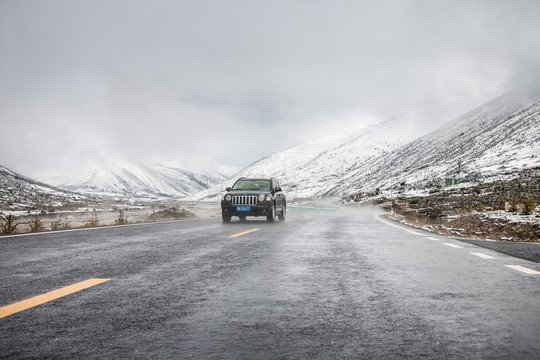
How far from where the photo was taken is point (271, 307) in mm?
4133

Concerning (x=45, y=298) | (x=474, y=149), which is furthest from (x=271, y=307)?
(x=474, y=149)

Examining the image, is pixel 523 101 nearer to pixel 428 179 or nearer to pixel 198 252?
pixel 428 179

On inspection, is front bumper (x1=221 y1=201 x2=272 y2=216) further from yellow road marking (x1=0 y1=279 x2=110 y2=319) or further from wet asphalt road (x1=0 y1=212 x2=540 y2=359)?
yellow road marking (x1=0 y1=279 x2=110 y2=319)

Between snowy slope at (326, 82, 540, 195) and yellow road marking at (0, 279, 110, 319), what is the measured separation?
93006 mm

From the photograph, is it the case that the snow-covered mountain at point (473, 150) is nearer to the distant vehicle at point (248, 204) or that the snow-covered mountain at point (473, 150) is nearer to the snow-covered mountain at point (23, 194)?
the distant vehicle at point (248, 204)

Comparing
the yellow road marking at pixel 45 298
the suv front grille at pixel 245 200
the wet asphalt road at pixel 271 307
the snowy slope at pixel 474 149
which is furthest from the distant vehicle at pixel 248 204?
the snowy slope at pixel 474 149

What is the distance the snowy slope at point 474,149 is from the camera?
107750 mm

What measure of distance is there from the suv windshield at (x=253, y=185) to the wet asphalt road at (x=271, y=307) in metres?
12.0

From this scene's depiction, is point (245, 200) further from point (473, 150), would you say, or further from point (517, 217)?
point (473, 150)

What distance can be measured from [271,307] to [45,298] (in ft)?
6.89

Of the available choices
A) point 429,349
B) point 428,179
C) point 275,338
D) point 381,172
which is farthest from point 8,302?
point 381,172

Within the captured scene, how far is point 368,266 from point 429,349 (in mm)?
3632

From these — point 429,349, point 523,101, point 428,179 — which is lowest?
point 429,349

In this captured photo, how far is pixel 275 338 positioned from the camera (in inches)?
127
